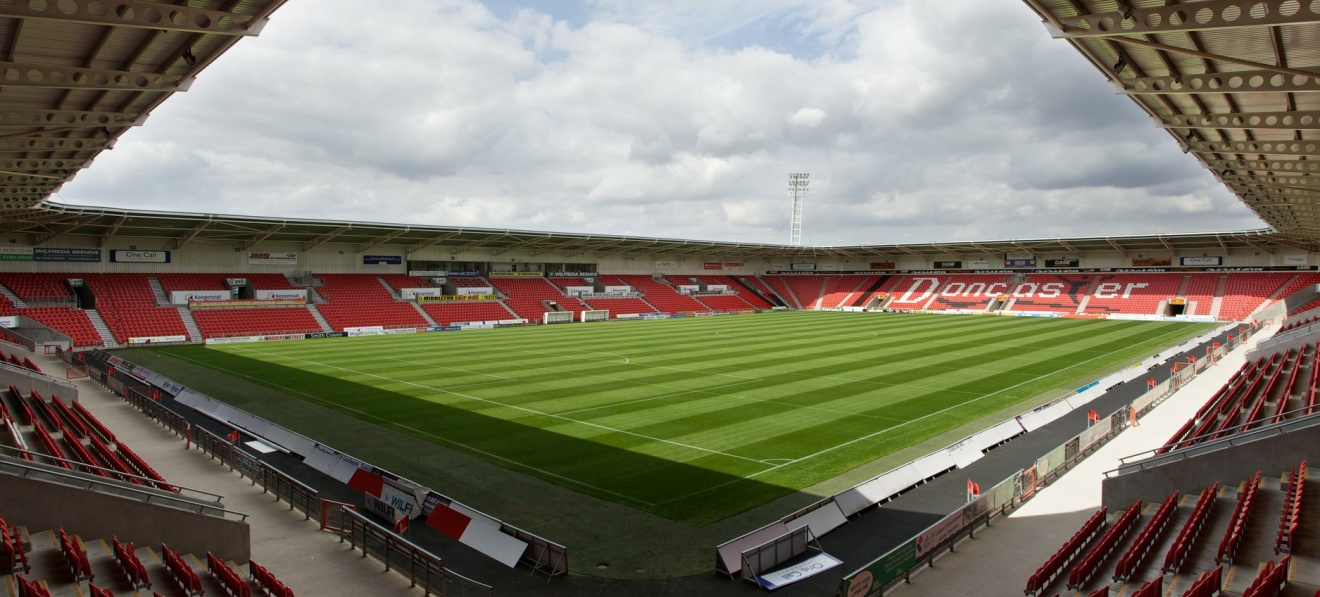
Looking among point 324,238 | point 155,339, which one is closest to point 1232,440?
point 155,339

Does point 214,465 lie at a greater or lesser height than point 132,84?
lesser

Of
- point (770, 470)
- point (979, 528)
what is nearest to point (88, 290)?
point (770, 470)

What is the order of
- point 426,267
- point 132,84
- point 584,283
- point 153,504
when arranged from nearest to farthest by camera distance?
point 153,504 < point 132,84 < point 426,267 < point 584,283

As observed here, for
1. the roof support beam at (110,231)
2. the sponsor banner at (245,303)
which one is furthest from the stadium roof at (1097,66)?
the sponsor banner at (245,303)

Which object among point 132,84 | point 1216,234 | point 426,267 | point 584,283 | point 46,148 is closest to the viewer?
point 132,84

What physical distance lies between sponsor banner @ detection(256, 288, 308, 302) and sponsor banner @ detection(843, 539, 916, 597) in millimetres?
50966

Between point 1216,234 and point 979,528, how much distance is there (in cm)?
6049

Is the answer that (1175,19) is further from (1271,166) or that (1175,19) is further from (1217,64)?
(1271,166)

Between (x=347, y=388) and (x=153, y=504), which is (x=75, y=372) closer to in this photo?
(x=347, y=388)

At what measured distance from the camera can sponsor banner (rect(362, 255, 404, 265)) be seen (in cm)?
5972

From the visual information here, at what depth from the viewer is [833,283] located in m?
87.5

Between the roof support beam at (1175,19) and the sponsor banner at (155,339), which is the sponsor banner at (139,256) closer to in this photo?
the sponsor banner at (155,339)

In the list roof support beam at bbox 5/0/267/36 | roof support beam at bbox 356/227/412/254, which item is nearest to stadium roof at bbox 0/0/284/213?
roof support beam at bbox 5/0/267/36

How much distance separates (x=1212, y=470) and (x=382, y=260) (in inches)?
2284
